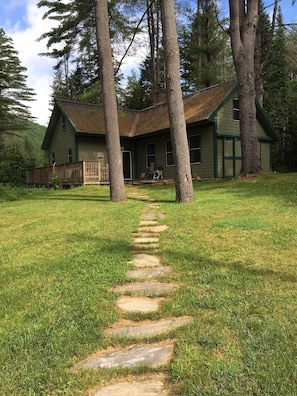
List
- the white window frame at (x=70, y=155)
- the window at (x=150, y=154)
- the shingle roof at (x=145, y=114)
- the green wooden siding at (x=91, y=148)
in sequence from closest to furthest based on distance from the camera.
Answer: the shingle roof at (x=145, y=114)
the green wooden siding at (x=91, y=148)
the window at (x=150, y=154)
the white window frame at (x=70, y=155)

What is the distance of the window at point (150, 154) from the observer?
20.4 metres

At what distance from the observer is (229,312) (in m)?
2.62

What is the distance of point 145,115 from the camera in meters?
22.6

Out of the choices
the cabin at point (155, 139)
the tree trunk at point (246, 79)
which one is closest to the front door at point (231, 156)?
the cabin at point (155, 139)

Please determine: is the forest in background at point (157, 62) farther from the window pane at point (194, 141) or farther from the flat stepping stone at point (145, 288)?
the flat stepping stone at point (145, 288)

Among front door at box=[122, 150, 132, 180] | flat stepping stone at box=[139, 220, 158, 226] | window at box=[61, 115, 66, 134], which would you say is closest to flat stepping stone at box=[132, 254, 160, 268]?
flat stepping stone at box=[139, 220, 158, 226]

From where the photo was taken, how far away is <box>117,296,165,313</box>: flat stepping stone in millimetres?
2863

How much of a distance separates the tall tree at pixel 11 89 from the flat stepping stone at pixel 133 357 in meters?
36.0

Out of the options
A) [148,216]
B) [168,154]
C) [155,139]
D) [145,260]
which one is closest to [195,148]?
[168,154]

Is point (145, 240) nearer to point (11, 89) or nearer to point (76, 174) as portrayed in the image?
point (76, 174)

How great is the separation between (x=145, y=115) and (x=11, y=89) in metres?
20.3

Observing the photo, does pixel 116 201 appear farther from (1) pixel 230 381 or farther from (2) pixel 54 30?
(2) pixel 54 30

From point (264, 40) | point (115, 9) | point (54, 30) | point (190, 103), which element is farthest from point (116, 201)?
point (264, 40)

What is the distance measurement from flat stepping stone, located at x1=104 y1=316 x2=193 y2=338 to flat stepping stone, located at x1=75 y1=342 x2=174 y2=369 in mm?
175
